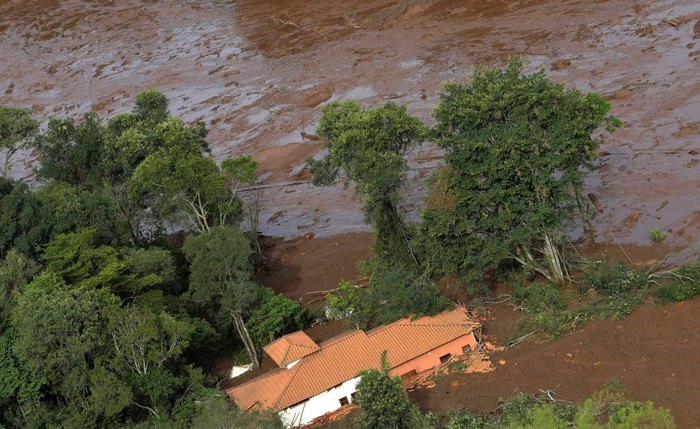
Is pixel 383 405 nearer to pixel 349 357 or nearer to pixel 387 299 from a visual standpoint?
pixel 349 357

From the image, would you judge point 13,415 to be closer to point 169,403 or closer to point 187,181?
point 169,403

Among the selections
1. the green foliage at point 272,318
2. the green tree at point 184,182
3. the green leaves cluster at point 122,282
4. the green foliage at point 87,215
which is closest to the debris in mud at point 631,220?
the green foliage at point 272,318

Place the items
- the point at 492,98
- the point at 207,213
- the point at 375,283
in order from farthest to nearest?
1. the point at 207,213
2. the point at 375,283
3. the point at 492,98

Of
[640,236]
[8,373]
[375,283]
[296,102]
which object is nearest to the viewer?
[8,373]

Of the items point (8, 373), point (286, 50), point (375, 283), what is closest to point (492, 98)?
point (375, 283)

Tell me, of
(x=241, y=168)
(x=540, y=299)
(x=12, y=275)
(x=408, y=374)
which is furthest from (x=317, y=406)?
(x=241, y=168)

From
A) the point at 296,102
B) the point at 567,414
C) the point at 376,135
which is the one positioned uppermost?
the point at 376,135

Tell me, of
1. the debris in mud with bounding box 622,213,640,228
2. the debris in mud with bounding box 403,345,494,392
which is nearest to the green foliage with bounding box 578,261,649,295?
the debris in mud with bounding box 403,345,494,392
